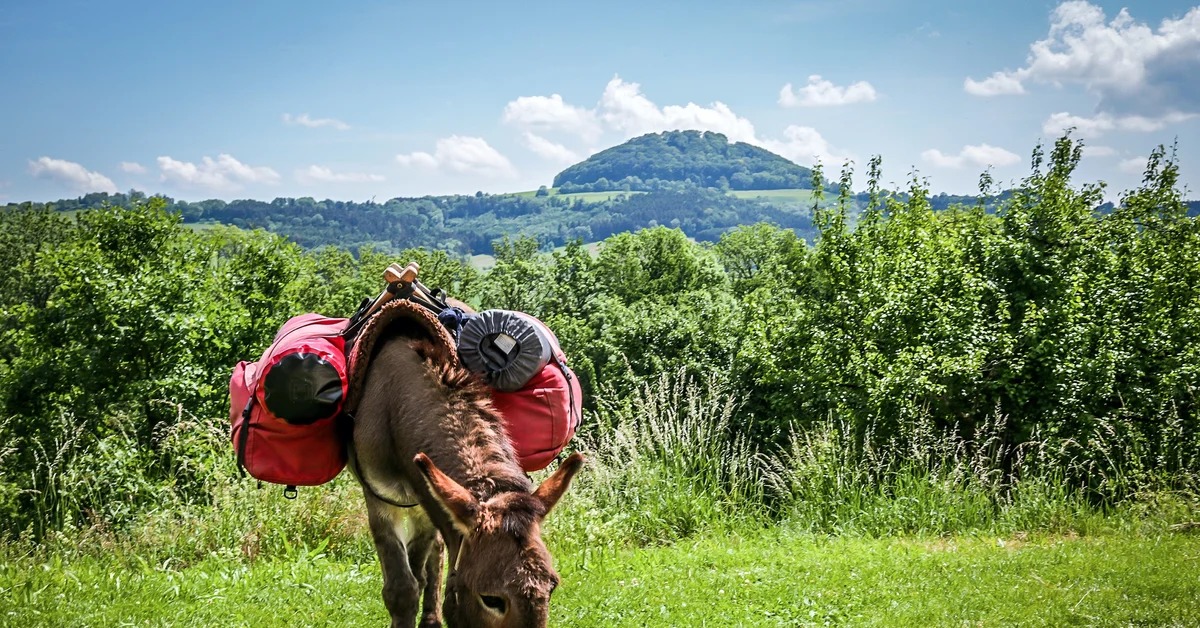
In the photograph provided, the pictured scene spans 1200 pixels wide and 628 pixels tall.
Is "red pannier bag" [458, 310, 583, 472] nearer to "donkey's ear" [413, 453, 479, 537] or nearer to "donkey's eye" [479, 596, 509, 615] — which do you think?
"donkey's ear" [413, 453, 479, 537]

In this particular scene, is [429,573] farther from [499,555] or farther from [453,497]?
[499,555]

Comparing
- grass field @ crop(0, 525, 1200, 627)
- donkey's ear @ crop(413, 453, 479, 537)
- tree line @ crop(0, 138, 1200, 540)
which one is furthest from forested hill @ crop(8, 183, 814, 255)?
donkey's ear @ crop(413, 453, 479, 537)

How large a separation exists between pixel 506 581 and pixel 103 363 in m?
23.3

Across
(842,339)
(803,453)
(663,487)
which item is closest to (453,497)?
(663,487)

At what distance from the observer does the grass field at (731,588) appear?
458 cm

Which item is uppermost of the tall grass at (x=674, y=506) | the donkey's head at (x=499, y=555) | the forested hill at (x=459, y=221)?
the forested hill at (x=459, y=221)

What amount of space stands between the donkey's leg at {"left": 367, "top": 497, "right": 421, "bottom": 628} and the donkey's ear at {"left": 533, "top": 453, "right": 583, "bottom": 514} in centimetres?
133

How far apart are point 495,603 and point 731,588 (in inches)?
116

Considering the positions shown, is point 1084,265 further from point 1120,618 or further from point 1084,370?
point 1120,618

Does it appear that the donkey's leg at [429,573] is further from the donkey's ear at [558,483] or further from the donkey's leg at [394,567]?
the donkey's ear at [558,483]

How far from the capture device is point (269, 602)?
4.95 metres

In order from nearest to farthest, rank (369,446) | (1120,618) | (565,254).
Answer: (369,446), (1120,618), (565,254)

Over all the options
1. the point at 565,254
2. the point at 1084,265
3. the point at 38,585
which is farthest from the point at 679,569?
the point at 565,254

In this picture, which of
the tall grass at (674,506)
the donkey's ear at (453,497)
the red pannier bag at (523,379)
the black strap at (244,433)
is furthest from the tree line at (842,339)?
the donkey's ear at (453,497)
